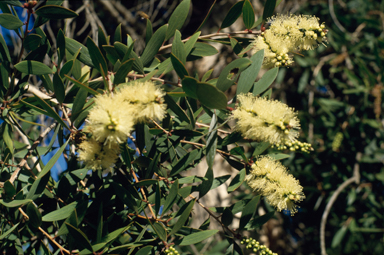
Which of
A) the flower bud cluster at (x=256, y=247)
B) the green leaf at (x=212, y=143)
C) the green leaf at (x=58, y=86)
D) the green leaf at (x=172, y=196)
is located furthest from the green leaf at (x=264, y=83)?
the green leaf at (x=58, y=86)

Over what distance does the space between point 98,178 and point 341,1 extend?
10.3ft

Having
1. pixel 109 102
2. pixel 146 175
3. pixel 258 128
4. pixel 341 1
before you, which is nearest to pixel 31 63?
pixel 109 102

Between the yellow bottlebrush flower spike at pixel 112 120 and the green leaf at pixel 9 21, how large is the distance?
447 mm

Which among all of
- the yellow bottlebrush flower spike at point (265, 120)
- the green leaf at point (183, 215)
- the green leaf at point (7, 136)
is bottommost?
the green leaf at point (183, 215)

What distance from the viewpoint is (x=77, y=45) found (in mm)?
1016

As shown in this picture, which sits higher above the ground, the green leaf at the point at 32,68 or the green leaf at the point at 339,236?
the green leaf at the point at 32,68

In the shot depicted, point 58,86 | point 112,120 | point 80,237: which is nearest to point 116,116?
point 112,120

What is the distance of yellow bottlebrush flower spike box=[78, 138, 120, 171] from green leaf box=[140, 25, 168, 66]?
364 millimetres

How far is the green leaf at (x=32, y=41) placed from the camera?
950mm

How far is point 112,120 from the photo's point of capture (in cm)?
71

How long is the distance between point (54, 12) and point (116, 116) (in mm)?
473

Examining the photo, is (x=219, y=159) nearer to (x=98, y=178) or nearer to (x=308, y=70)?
(x=308, y=70)

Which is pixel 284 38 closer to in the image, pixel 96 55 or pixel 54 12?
pixel 96 55

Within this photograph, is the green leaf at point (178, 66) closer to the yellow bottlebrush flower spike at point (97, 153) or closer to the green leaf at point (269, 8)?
the yellow bottlebrush flower spike at point (97, 153)
